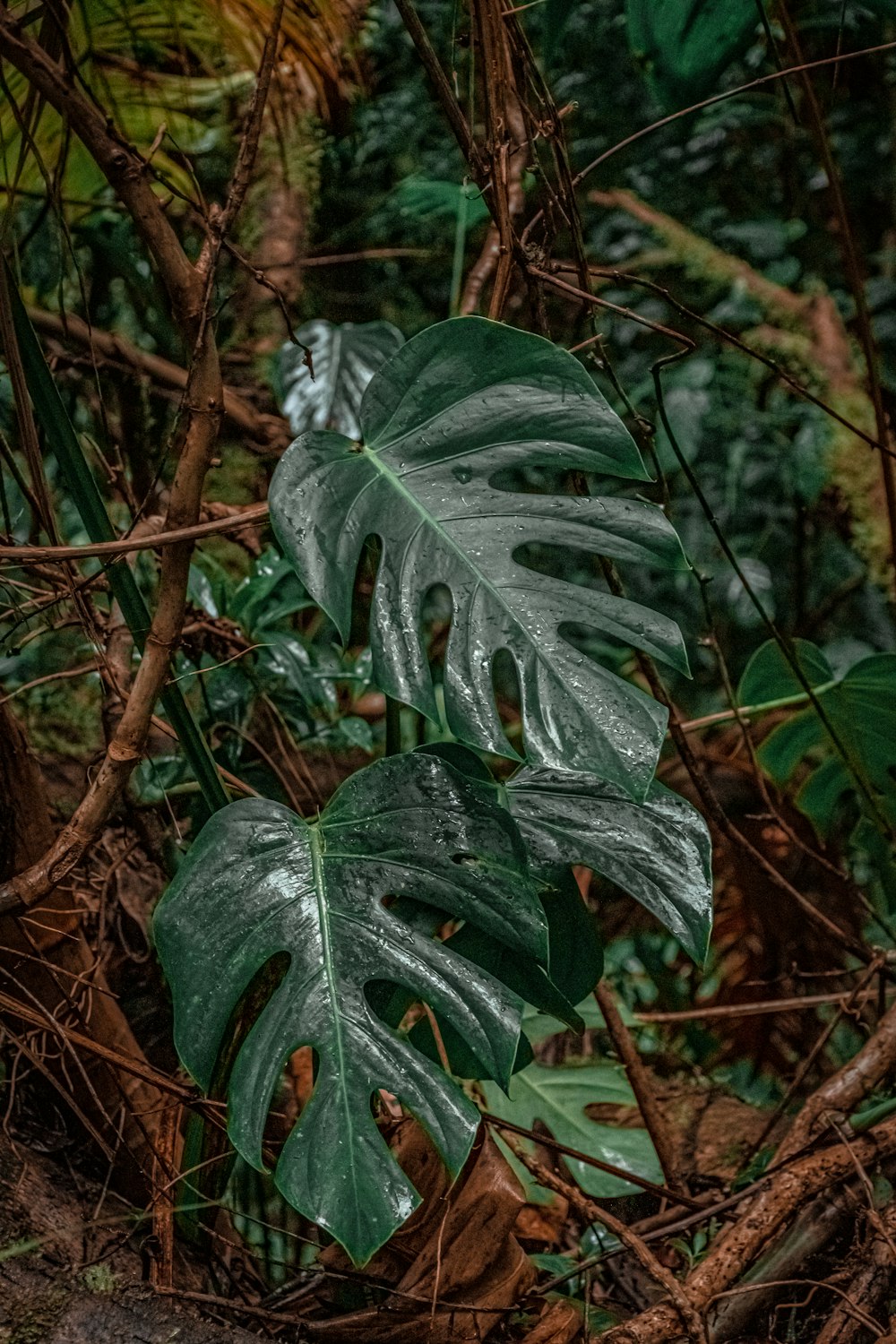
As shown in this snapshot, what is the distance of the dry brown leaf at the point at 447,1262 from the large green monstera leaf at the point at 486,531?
0.49 meters

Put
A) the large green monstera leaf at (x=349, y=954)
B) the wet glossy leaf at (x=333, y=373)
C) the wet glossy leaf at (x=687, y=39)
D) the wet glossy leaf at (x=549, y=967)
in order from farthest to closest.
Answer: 1. the wet glossy leaf at (x=333, y=373)
2. the wet glossy leaf at (x=687, y=39)
3. the wet glossy leaf at (x=549, y=967)
4. the large green monstera leaf at (x=349, y=954)

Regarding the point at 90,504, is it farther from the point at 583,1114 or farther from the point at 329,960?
the point at 583,1114

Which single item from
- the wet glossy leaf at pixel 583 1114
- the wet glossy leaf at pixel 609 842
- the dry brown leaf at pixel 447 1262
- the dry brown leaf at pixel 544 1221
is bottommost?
the dry brown leaf at pixel 544 1221

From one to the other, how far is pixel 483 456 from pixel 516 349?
0.09m

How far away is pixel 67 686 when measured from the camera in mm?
2021

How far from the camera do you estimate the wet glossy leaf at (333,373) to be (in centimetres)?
178

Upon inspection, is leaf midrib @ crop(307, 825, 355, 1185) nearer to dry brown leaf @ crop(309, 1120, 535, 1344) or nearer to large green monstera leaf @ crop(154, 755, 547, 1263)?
large green monstera leaf @ crop(154, 755, 547, 1263)

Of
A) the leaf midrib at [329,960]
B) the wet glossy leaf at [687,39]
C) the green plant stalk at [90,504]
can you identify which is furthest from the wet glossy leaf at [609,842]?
the wet glossy leaf at [687,39]

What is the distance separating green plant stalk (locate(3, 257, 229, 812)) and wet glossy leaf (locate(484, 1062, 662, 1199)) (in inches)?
24.2

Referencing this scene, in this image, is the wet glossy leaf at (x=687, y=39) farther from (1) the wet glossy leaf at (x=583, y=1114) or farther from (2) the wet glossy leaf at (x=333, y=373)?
(1) the wet glossy leaf at (x=583, y=1114)

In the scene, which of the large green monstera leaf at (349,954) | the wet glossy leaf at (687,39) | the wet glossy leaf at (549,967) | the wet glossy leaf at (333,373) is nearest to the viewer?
the large green monstera leaf at (349,954)

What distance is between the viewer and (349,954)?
792 mm

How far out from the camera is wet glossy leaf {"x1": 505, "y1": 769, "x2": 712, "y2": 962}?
0.86m

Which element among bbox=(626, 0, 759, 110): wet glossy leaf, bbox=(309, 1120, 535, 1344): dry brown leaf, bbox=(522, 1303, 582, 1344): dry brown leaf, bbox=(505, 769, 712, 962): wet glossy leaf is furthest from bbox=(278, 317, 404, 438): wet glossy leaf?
bbox=(522, 1303, 582, 1344): dry brown leaf
